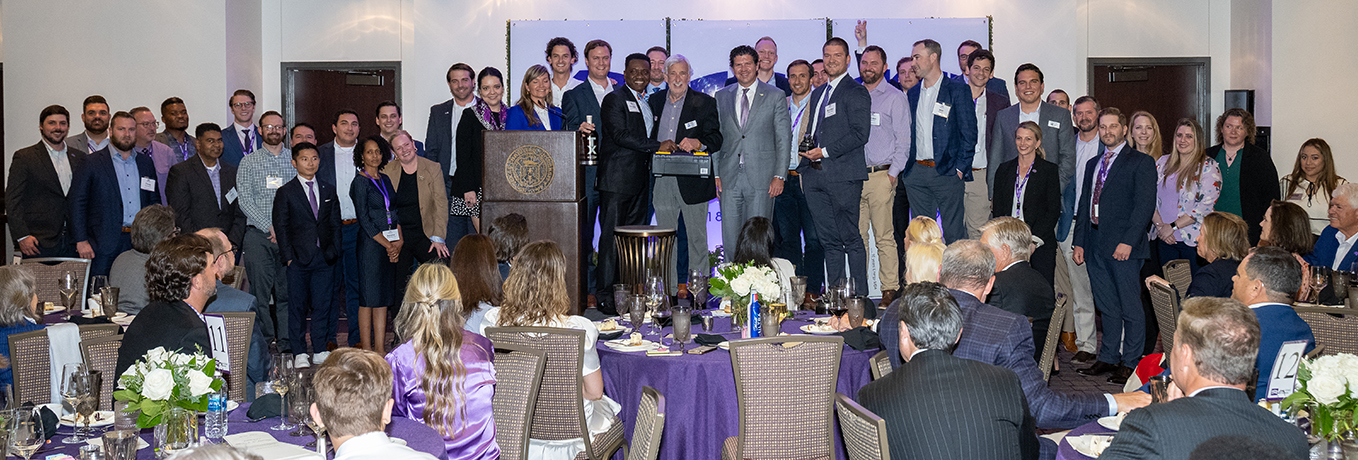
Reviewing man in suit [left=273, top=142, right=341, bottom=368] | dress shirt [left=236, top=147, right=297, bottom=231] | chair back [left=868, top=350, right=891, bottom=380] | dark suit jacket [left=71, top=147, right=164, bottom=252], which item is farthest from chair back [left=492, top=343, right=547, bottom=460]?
dark suit jacket [left=71, top=147, right=164, bottom=252]

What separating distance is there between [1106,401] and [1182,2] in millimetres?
7957

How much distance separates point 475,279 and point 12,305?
5.80ft

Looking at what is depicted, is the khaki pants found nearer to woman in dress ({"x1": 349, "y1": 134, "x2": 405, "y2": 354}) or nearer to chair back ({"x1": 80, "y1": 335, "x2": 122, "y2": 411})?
woman in dress ({"x1": 349, "y1": 134, "x2": 405, "y2": 354})

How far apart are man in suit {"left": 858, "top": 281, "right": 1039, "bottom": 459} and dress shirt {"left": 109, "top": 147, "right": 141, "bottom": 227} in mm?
6943

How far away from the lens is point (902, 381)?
2.77 m

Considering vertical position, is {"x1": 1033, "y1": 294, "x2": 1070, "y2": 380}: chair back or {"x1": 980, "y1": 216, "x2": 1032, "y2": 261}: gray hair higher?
{"x1": 980, "y1": 216, "x2": 1032, "y2": 261}: gray hair

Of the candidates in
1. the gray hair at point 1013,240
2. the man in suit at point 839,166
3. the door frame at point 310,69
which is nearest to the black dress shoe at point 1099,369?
the man in suit at point 839,166

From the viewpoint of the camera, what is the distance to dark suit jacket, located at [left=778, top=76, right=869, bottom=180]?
749 centimetres

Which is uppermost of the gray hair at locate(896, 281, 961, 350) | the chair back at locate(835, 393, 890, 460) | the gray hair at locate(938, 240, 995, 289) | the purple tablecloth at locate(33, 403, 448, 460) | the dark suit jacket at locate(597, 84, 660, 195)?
the dark suit jacket at locate(597, 84, 660, 195)

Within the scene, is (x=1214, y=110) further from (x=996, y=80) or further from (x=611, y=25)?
(x=611, y=25)

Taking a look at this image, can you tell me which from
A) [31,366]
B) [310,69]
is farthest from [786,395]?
[310,69]

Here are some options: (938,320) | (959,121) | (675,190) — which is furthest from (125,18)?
(938,320)

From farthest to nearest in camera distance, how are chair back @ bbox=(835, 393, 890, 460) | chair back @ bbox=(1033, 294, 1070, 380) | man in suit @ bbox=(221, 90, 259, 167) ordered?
man in suit @ bbox=(221, 90, 259, 167) → chair back @ bbox=(1033, 294, 1070, 380) → chair back @ bbox=(835, 393, 890, 460)

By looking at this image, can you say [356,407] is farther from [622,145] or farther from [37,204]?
[37,204]
